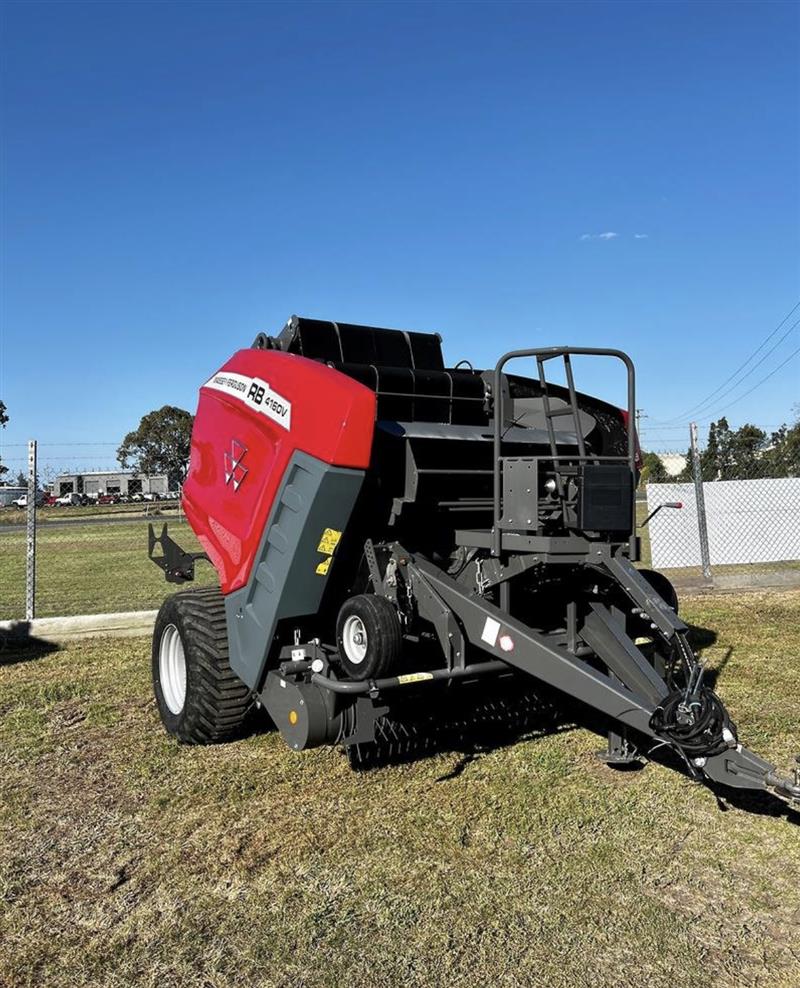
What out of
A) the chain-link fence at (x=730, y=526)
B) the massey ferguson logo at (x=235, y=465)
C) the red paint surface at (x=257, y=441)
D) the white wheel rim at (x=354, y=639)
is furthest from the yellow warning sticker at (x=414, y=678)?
the chain-link fence at (x=730, y=526)

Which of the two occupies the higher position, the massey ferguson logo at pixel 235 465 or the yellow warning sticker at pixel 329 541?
the massey ferguson logo at pixel 235 465

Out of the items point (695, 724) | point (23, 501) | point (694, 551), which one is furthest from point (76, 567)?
point (695, 724)

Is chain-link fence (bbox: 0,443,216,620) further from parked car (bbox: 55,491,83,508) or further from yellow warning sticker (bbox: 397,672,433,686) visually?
parked car (bbox: 55,491,83,508)

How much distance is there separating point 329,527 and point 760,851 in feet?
7.34

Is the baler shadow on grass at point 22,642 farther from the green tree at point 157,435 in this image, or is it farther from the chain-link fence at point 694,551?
the green tree at point 157,435

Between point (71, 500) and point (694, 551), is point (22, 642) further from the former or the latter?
point (71, 500)

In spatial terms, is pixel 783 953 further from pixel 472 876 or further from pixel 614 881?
pixel 472 876

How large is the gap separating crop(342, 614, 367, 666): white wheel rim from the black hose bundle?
1.27m

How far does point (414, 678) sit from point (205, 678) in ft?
4.63

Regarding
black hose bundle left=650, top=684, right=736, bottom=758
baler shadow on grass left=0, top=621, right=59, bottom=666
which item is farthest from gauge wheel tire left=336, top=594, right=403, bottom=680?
baler shadow on grass left=0, top=621, right=59, bottom=666

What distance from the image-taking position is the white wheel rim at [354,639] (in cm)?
382

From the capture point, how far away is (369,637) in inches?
146

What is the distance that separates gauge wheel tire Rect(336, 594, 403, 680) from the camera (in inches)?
146

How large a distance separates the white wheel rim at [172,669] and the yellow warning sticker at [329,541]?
1.55 metres
